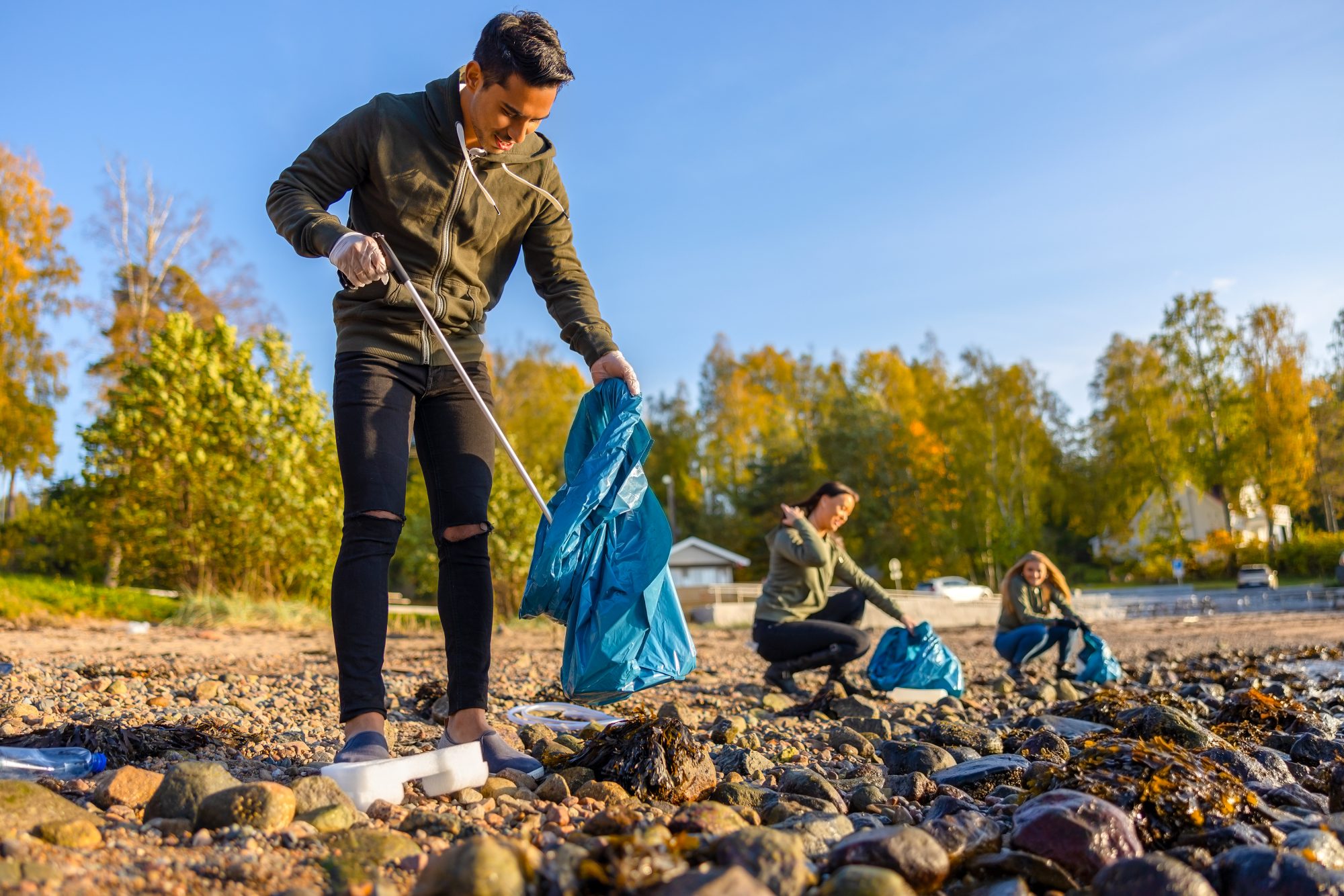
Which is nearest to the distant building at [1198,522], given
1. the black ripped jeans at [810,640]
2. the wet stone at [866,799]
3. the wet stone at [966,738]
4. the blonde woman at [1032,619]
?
the blonde woman at [1032,619]

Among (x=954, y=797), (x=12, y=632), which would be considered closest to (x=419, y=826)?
(x=954, y=797)

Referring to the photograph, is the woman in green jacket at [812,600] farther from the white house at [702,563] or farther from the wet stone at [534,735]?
the white house at [702,563]

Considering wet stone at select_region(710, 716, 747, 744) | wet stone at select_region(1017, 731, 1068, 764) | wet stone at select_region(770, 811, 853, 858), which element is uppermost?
wet stone at select_region(770, 811, 853, 858)

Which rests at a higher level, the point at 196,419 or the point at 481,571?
the point at 196,419

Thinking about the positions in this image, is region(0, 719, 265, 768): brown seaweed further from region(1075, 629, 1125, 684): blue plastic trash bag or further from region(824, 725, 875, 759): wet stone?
region(1075, 629, 1125, 684): blue plastic trash bag

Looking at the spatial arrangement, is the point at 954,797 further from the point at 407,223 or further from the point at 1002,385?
the point at 1002,385

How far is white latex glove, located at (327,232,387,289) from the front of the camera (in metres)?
2.26

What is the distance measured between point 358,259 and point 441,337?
0.35 metres

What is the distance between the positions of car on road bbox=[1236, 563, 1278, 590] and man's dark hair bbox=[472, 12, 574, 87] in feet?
98.9

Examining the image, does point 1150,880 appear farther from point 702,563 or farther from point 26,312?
point 702,563

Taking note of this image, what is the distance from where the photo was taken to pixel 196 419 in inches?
454

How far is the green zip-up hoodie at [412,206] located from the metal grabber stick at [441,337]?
38mm

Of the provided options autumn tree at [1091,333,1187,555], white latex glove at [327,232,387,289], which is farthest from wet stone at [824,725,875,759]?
autumn tree at [1091,333,1187,555]

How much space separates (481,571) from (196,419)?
10.3 meters
